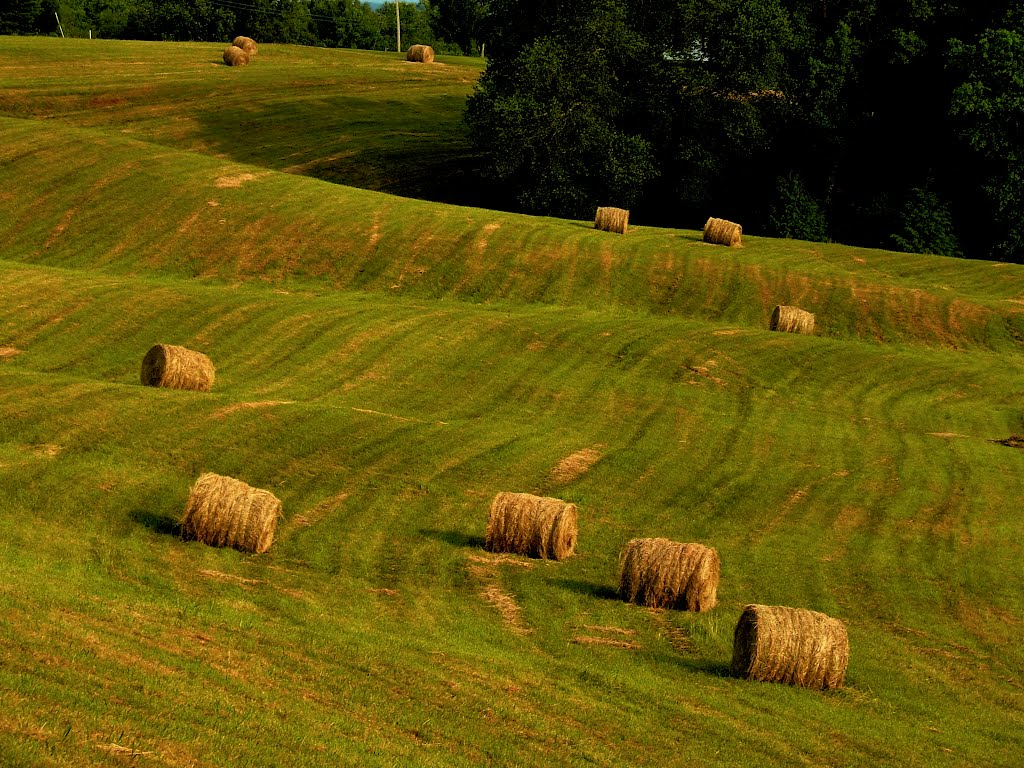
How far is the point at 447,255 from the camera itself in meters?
63.4

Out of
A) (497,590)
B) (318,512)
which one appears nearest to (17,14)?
(318,512)

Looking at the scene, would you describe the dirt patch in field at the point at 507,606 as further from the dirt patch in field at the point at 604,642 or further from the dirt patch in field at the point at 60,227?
the dirt patch in field at the point at 60,227

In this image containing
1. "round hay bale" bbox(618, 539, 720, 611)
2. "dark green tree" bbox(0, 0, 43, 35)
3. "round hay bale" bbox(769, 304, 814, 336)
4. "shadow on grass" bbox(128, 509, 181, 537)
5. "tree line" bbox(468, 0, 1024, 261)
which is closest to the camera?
"round hay bale" bbox(618, 539, 720, 611)

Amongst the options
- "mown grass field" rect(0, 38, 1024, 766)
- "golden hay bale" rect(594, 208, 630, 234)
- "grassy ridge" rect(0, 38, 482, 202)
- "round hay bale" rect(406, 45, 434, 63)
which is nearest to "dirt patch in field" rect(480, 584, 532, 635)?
"mown grass field" rect(0, 38, 1024, 766)

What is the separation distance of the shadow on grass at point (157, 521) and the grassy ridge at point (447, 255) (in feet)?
102

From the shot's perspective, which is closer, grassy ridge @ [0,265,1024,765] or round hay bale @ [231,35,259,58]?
grassy ridge @ [0,265,1024,765]

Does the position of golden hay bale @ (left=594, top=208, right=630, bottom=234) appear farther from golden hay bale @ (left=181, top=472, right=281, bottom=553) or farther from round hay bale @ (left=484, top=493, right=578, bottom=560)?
golden hay bale @ (left=181, top=472, right=281, bottom=553)

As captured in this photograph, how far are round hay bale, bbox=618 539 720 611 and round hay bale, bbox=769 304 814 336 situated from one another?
3112 cm

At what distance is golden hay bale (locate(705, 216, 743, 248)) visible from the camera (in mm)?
69938

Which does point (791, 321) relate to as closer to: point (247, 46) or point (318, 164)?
point (318, 164)

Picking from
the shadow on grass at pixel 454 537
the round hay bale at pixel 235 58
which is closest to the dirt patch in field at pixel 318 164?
the round hay bale at pixel 235 58

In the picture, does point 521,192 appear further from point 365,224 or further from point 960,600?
point 960,600

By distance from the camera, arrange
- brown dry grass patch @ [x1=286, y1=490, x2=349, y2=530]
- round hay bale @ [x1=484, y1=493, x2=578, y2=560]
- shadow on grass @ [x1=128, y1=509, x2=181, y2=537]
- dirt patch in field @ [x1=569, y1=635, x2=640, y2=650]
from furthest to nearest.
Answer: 1. brown dry grass patch @ [x1=286, y1=490, x2=349, y2=530]
2. round hay bale @ [x1=484, y1=493, x2=578, y2=560]
3. shadow on grass @ [x1=128, y1=509, x2=181, y2=537]
4. dirt patch in field @ [x1=569, y1=635, x2=640, y2=650]

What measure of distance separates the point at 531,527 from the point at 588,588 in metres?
2.28
